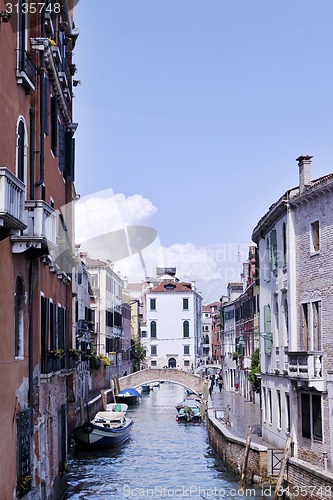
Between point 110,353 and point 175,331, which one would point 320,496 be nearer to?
point 110,353

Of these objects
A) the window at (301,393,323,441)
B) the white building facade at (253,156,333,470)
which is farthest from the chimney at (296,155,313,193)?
the window at (301,393,323,441)

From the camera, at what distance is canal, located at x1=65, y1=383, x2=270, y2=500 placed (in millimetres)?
21703

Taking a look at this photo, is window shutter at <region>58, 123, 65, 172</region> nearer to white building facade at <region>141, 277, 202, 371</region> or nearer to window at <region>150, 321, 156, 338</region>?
white building facade at <region>141, 277, 202, 371</region>

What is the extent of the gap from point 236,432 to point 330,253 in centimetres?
1042

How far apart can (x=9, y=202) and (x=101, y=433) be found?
21739 mm

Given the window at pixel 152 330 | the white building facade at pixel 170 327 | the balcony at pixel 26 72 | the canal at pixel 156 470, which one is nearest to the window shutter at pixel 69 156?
the balcony at pixel 26 72

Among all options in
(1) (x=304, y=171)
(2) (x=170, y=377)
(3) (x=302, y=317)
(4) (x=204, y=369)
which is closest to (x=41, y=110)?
(1) (x=304, y=171)

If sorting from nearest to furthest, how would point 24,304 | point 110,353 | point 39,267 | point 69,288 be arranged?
point 24,304 → point 39,267 → point 69,288 → point 110,353

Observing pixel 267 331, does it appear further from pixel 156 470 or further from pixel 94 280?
pixel 94 280

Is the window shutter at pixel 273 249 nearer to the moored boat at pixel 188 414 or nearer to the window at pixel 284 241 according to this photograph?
the window at pixel 284 241

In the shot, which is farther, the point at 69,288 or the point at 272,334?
the point at 272,334

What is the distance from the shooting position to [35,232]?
11.9 metres

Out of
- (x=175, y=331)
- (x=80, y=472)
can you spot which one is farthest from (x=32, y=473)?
(x=175, y=331)

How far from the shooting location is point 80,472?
85.4ft
